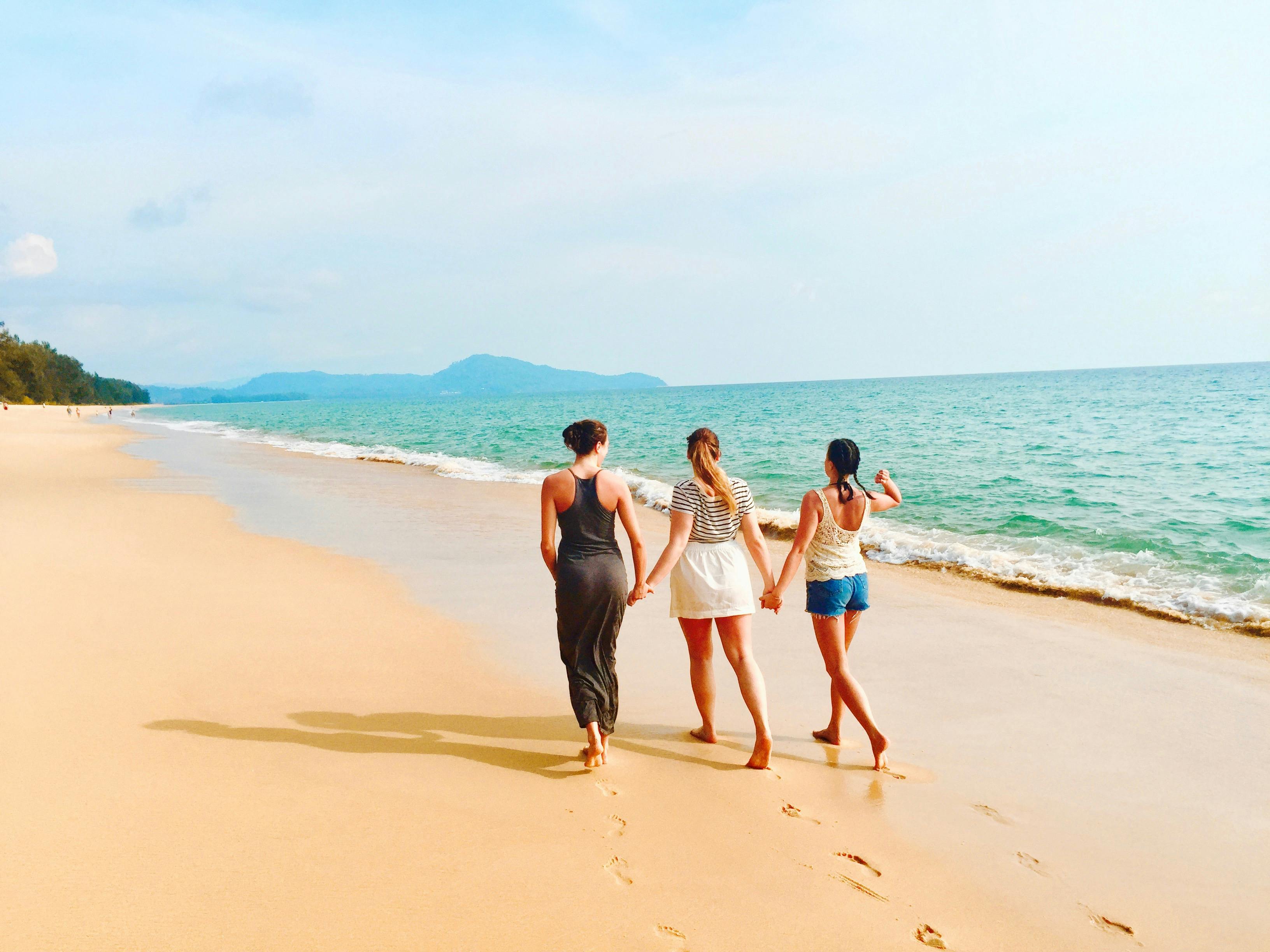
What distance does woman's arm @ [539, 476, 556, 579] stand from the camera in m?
4.28

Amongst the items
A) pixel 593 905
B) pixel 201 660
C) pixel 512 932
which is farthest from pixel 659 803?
pixel 201 660

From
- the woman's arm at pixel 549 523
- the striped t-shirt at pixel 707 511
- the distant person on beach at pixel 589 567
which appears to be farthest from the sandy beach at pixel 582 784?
the striped t-shirt at pixel 707 511

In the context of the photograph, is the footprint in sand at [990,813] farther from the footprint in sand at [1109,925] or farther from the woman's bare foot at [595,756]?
the woman's bare foot at [595,756]

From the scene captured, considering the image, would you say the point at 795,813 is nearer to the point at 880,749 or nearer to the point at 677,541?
the point at 880,749

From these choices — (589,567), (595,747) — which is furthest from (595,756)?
(589,567)

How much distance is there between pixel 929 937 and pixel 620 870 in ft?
4.18

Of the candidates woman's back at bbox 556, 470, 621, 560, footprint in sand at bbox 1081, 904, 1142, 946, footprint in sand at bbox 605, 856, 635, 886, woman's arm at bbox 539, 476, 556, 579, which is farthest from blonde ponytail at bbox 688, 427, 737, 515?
footprint in sand at bbox 1081, 904, 1142, 946

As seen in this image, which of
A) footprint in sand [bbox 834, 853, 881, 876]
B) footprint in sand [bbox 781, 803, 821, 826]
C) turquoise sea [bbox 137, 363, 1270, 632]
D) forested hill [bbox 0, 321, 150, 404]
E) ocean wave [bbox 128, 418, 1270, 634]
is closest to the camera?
footprint in sand [bbox 834, 853, 881, 876]

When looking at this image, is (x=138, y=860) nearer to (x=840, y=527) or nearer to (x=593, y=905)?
(x=593, y=905)

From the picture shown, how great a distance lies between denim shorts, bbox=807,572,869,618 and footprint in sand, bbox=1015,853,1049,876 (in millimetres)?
1461

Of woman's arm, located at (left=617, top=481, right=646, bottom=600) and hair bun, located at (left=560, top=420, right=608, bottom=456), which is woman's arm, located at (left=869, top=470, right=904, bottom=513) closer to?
woman's arm, located at (left=617, top=481, right=646, bottom=600)

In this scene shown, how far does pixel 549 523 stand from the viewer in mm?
4293

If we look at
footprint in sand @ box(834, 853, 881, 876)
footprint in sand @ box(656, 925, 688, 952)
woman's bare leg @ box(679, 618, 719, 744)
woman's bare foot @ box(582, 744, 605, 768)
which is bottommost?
footprint in sand @ box(834, 853, 881, 876)

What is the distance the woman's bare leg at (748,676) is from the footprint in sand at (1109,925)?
1662 mm
